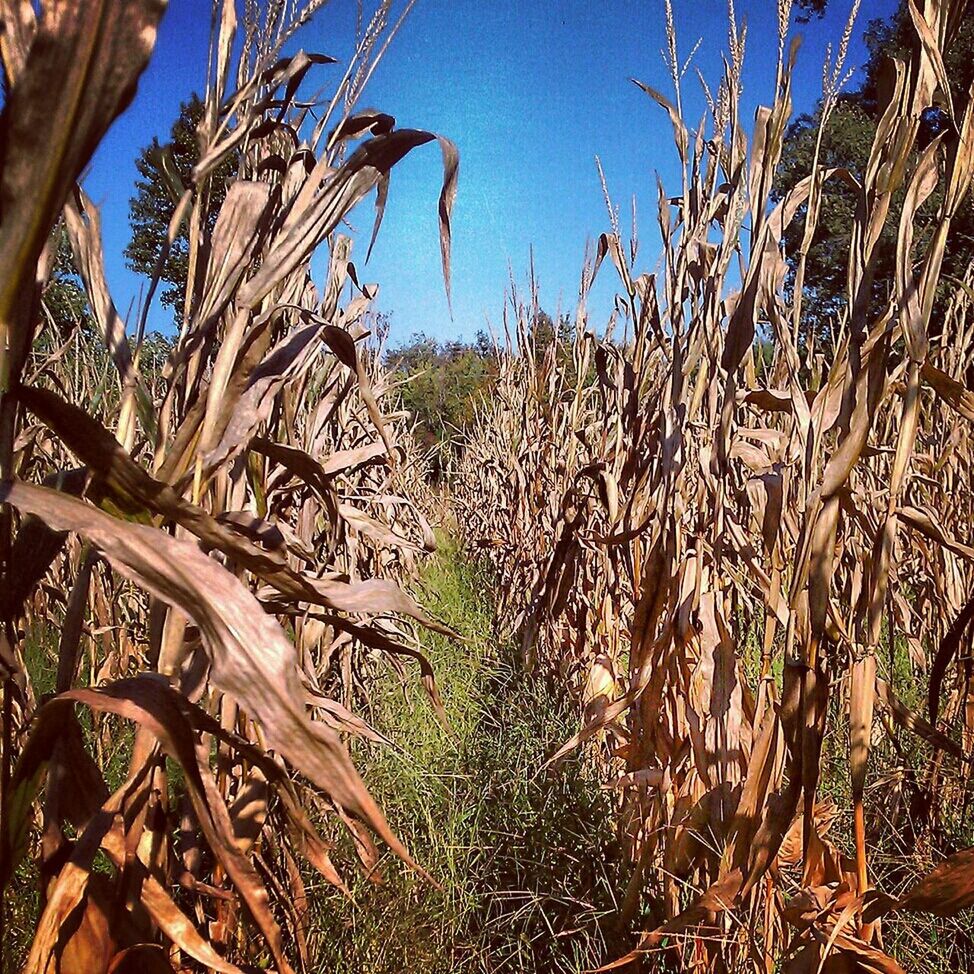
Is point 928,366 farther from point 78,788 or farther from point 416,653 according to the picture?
point 78,788

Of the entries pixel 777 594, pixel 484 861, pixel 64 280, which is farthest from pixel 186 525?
pixel 64 280

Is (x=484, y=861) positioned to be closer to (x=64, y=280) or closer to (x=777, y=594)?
(x=777, y=594)

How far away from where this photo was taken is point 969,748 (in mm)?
1970

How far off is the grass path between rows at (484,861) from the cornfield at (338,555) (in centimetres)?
8

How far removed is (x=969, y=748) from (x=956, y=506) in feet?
3.00

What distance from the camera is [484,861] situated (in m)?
1.93

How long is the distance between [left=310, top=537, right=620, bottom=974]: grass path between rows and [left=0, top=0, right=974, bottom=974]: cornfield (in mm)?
81

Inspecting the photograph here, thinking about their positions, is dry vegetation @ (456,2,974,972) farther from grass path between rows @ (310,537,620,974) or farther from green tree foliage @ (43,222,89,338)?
green tree foliage @ (43,222,89,338)

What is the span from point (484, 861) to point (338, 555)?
0.85 metres

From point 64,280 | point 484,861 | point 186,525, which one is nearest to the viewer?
point 186,525

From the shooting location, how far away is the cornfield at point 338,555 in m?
0.58

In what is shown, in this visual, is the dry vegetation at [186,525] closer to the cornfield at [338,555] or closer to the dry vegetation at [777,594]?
the cornfield at [338,555]

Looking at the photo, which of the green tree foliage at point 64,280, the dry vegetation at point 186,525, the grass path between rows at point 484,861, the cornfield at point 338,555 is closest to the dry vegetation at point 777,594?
the cornfield at point 338,555

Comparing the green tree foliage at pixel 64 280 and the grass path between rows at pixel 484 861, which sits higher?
the green tree foliage at pixel 64 280
